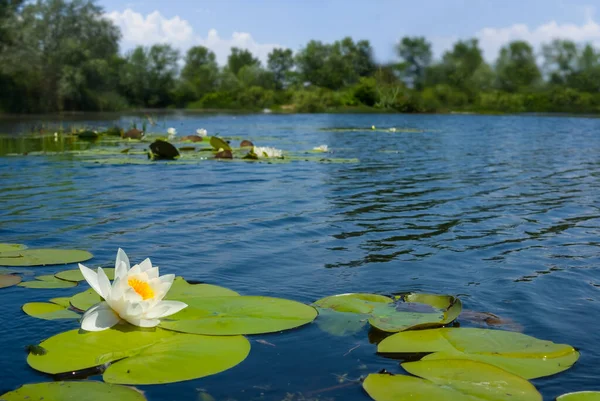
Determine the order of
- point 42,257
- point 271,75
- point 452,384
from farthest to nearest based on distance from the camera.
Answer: point 271,75, point 42,257, point 452,384

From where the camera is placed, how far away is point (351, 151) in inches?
587

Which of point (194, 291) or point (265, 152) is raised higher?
point (265, 152)

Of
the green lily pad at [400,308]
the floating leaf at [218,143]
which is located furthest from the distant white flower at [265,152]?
the green lily pad at [400,308]

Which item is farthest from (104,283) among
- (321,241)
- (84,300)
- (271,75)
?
(271,75)

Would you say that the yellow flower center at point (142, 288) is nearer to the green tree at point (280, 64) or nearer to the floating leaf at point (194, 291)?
the floating leaf at point (194, 291)

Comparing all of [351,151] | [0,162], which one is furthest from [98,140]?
[351,151]

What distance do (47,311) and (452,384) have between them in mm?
2083

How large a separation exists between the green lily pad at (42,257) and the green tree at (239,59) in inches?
3992

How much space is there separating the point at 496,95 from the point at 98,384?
206 ft

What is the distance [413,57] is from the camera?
239 ft

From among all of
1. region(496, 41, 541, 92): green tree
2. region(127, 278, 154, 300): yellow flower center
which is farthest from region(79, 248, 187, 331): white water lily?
region(496, 41, 541, 92): green tree

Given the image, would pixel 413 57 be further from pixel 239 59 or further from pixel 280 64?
pixel 239 59

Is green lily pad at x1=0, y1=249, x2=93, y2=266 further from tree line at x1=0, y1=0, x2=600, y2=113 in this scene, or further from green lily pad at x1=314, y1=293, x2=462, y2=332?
tree line at x1=0, y1=0, x2=600, y2=113

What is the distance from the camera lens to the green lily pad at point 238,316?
2.79 metres
